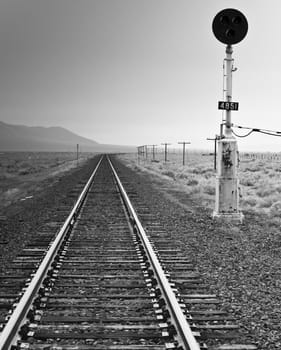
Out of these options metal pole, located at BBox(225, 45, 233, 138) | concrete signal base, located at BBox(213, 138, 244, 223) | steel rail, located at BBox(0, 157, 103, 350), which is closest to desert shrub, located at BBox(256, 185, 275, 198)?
concrete signal base, located at BBox(213, 138, 244, 223)

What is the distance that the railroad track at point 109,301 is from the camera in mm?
3588

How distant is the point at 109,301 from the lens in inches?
180

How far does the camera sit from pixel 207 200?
1505cm

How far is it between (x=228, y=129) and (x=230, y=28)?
7.90 feet

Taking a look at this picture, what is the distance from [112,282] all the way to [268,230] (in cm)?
488

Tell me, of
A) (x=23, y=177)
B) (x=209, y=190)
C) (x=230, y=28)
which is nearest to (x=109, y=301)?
(x=230, y=28)

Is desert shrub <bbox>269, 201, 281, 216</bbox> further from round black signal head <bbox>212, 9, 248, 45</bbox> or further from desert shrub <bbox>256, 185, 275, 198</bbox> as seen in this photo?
round black signal head <bbox>212, 9, 248, 45</bbox>

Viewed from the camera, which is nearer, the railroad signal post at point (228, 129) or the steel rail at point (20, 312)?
the steel rail at point (20, 312)

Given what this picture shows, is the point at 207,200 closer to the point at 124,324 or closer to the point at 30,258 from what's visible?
the point at 30,258

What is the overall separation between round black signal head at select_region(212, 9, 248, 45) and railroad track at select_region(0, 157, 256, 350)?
5237mm

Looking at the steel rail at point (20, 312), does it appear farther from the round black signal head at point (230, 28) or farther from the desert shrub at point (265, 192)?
the desert shrub at point (265, 192)

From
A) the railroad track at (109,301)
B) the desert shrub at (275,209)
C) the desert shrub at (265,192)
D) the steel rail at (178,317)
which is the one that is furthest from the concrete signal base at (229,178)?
the desert shrub at (265,192)

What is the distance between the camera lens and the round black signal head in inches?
383

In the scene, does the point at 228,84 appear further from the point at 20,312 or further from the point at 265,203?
the point at 20,312
